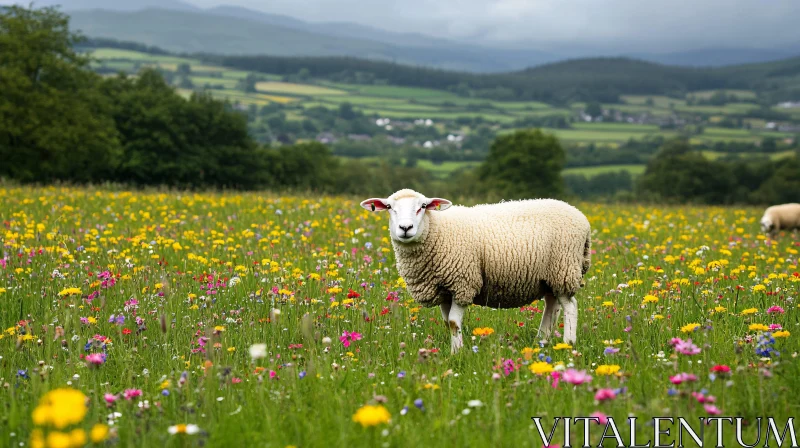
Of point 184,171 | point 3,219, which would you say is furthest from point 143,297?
point 184,171

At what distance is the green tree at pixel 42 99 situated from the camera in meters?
33.2

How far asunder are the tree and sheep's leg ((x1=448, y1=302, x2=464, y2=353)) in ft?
182

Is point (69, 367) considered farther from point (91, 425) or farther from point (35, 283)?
point (35, 283)

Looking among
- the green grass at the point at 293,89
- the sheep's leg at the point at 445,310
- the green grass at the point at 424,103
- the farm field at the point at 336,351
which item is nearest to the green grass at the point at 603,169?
the green grass at the point at 424,103

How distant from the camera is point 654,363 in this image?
4.90 meters

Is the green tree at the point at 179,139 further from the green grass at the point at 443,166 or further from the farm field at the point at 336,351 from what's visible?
the farm field at the point at 336,351

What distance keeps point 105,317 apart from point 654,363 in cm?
462

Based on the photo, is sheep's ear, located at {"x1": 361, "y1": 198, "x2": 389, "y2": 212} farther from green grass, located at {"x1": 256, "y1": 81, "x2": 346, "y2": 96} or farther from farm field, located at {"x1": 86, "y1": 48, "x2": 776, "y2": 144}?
green grass, located at {"x1": 256, "y1": 81, "x2": 346, "y2": 96}

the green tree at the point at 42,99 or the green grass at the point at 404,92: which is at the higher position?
the green grass at the point at 404,92

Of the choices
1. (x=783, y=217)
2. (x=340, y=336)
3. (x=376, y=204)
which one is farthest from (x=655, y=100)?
(x=340, y=336)

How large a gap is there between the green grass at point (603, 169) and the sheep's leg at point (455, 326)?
240 feet

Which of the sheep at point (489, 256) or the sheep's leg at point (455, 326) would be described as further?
the sheep at point (489, 256)

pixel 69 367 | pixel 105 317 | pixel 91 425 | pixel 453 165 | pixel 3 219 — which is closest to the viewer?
pixel 91 425

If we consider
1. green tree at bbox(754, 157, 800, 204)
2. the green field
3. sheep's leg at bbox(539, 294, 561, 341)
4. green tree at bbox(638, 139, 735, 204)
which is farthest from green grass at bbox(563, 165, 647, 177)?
sheep's leg at bbox(539, 294, 561, 341)
